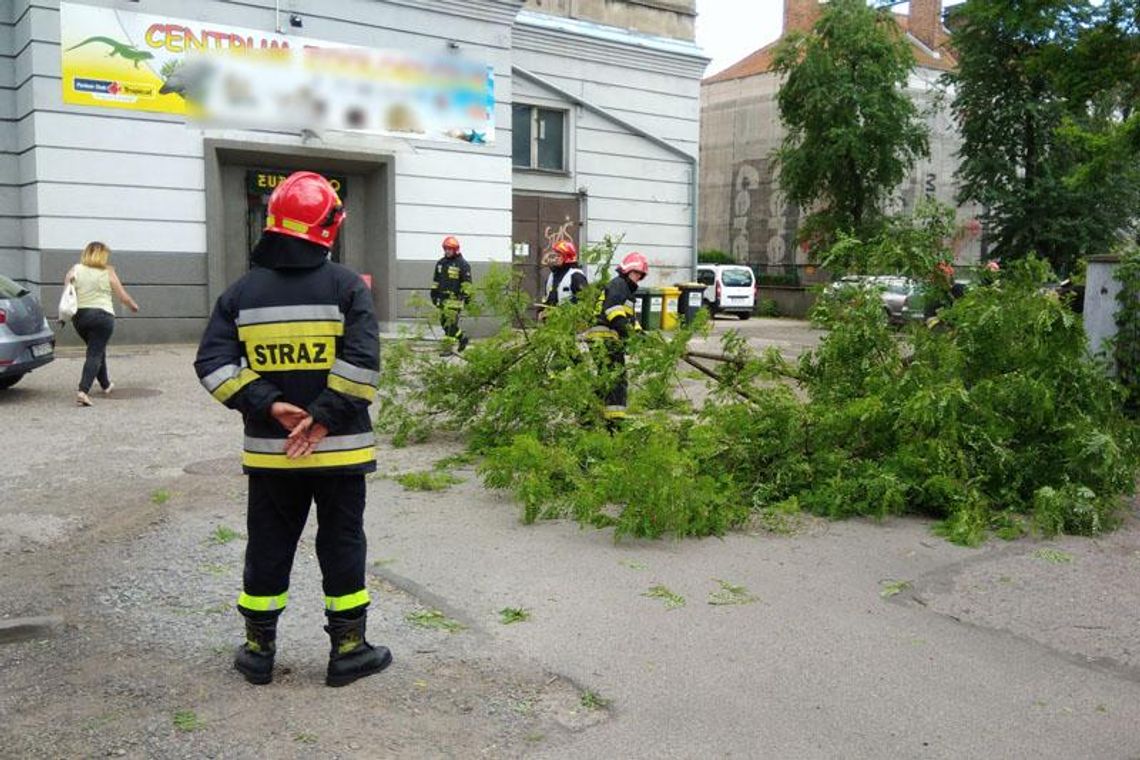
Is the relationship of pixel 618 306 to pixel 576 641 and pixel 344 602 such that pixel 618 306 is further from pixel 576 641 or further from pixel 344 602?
pixel 344 602

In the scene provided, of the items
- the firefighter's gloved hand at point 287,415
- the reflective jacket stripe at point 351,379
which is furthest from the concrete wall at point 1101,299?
the firefighter's gloved hand at point 287,415

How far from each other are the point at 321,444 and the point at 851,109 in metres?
28.8

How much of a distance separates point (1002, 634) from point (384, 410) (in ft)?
17.9

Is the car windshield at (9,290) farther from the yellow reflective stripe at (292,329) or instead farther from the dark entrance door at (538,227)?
the dark entrance door at (538,227)

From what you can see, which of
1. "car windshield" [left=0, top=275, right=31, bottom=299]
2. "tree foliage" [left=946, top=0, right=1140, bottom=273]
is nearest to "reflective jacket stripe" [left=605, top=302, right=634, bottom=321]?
"car windshield" [left=0, top=275, right=31, bottom=299]

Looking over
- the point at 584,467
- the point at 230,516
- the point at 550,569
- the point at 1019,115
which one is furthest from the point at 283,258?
the point at 1019,115

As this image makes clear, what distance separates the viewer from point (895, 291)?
24.2ft

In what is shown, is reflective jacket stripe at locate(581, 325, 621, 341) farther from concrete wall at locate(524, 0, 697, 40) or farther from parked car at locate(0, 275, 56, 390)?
concrete wall at locate(524, 0, 697, 40)

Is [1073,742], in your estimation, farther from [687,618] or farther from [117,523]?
[117,523]

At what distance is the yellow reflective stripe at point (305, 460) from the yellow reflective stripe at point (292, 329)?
44 cm

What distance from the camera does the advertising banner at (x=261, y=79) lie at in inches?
612

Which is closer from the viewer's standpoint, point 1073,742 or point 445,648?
Answer: point 1073,742

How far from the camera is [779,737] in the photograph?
368cm

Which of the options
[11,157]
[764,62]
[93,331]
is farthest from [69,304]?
[764,62]
